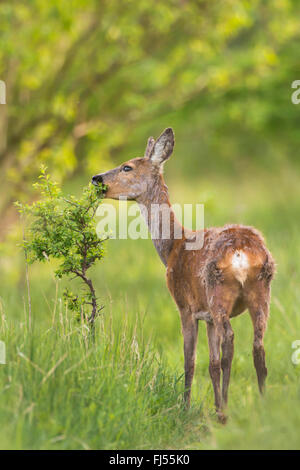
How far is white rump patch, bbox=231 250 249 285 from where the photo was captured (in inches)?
205

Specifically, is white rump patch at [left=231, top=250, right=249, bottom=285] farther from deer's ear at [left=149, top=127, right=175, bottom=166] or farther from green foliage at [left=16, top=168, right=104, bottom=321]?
deer's ear at [left=149, top=127, right=175, bottom=166]

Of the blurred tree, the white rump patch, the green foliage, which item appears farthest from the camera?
the blurred tree

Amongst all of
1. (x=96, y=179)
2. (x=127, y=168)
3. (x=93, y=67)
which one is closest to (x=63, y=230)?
(x=96, y=179)

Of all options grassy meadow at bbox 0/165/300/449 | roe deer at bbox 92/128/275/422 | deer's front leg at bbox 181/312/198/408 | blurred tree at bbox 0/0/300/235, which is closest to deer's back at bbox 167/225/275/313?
roe deer at bbox 92/128/275/422

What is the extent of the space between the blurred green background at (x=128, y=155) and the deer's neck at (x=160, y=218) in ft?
2.22

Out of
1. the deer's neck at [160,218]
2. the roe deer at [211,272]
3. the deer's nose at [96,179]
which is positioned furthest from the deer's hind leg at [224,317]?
the deer's nose at [96,179]

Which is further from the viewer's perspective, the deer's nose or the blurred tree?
the blurred tree

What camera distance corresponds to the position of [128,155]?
66.9 ft

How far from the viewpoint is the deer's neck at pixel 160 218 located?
612 centimetres

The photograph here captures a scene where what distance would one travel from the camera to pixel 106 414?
478 cm

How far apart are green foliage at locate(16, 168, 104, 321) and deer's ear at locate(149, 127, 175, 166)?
0.81 m

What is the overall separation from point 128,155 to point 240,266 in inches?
608

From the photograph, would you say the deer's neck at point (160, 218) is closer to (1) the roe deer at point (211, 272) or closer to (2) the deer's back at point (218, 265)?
(1) the roe deer at point (211, 272)
